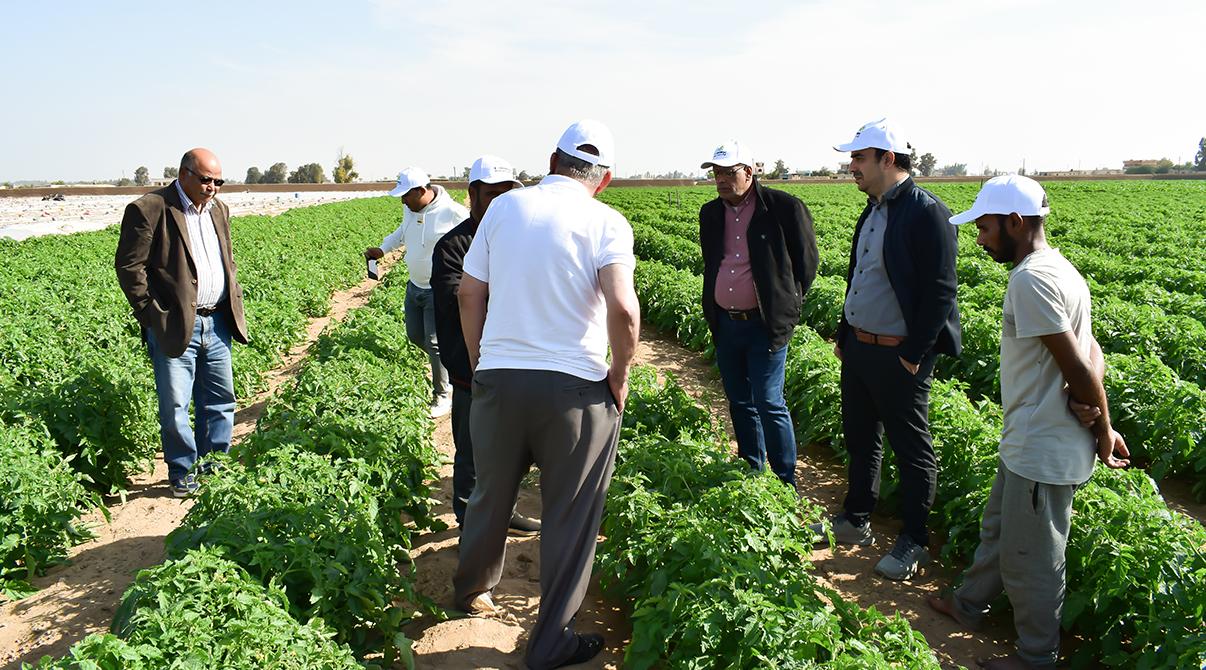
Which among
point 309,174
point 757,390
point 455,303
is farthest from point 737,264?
A: point 309,174

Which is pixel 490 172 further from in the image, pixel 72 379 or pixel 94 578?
pixel 72 379

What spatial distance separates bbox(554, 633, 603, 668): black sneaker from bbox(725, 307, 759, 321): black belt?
6.77 ft

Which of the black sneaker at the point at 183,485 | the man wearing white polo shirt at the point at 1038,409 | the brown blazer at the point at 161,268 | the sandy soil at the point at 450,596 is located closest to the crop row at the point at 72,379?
the sandy soil at the point at 450,596

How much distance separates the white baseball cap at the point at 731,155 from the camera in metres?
4.41

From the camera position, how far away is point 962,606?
371 centimetres

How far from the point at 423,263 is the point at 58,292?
5661 mm

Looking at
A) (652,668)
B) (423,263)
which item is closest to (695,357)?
(423,263)

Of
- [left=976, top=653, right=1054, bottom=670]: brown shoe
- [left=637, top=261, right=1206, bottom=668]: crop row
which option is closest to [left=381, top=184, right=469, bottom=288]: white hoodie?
[left=637, top=261, right=1206, bottom=668]: crop row

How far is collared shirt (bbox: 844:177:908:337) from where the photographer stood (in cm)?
398

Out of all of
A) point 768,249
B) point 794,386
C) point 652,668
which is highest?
point 768,249

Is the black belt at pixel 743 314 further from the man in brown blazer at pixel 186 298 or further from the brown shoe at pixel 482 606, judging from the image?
the man in brown blazer at pixel 186 298

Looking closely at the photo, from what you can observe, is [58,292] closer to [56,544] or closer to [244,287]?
[244,287]

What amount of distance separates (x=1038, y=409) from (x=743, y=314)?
1.81 metres

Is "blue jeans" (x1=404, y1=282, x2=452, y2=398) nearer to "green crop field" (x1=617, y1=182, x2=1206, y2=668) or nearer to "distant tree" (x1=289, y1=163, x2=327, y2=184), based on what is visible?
"green crop field" (x1=617, y1=182, x2=1206, y2=668)
